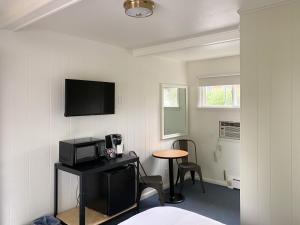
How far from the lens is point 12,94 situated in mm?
2318

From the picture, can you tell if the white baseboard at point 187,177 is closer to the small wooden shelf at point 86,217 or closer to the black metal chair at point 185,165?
the black metal chair at point 185,165

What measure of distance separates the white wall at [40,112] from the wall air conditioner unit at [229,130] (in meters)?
1.83

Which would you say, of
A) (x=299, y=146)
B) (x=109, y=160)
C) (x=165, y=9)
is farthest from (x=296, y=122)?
(x=109, y=160)

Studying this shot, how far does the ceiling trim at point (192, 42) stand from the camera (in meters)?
2.54

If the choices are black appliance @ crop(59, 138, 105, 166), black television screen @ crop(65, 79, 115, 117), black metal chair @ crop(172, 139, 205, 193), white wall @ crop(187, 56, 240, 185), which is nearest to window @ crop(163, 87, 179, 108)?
white wall @ crop(187, 56, 240, 185)

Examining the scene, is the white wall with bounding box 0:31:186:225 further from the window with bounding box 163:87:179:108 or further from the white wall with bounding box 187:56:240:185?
the white wall with bounding box 187:56:240:185

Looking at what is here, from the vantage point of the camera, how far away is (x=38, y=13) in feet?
5.84

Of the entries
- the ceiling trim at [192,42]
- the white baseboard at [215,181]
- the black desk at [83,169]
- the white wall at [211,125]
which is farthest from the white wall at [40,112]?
the white baseboard at [215,181]

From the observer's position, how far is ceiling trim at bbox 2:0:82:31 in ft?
5.21

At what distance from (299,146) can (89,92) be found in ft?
7.21

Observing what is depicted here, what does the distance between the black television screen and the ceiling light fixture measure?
121 centimetres

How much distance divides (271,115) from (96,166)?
178cm

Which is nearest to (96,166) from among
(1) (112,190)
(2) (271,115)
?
(1) (112,190)

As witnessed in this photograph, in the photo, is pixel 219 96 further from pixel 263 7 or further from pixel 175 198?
pixel 263 7
